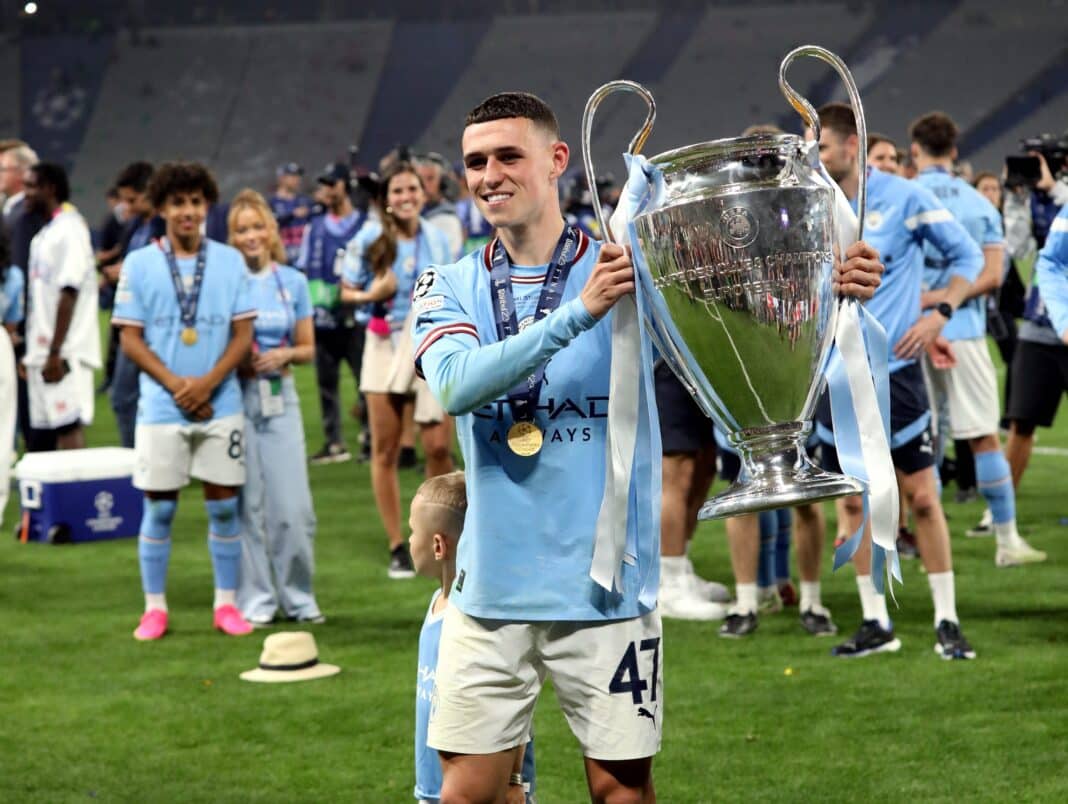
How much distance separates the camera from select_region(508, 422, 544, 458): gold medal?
2.92 meters

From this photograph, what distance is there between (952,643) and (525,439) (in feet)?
10.9

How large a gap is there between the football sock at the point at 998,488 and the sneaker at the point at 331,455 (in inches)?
231

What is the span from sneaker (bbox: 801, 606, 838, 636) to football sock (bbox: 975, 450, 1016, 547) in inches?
55.8

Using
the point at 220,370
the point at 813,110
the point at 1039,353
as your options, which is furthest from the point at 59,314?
the point at 813,110

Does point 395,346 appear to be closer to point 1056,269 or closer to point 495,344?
point 1056,269

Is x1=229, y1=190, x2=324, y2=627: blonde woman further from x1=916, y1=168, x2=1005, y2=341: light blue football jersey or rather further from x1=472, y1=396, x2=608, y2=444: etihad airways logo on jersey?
x1=472, y1=396, x2=608, y2=444: etihad airways logo on jersey

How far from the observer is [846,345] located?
2.82 meters

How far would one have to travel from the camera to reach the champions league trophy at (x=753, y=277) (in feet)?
8.50

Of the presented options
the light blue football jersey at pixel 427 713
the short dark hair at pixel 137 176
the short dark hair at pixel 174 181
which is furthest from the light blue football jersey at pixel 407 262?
the light blue football jersey at pixel 427 713

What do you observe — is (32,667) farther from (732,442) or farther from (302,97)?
(302,97)

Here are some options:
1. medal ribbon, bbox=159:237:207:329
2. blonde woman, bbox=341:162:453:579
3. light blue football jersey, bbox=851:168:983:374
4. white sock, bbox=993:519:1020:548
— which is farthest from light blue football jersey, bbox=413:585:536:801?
white sock, bbox=993:519:1020:548

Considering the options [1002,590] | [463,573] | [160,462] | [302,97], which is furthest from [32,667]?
[302,97]

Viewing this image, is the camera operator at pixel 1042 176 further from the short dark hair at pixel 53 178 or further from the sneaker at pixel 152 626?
the short dark hair at pixel 53 178

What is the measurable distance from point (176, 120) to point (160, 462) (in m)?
30.6
